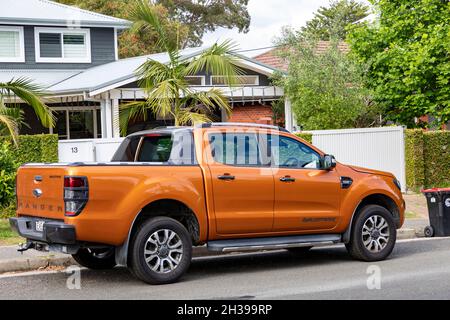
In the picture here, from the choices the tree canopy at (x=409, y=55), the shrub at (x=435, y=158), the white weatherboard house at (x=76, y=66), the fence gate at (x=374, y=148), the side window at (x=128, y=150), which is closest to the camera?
the side window at (x=128, y=150)

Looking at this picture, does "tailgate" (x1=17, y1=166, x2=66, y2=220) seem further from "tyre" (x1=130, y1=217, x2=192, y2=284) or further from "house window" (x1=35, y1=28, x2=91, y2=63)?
"house window" (x1=35, y1=28, x2=91, y2=63)

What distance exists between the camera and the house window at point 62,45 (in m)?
28.7

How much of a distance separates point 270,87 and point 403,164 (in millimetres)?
6972

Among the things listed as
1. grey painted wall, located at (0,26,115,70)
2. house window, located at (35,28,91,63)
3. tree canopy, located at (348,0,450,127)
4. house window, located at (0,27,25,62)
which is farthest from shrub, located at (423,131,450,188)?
house window, located at (0,27,25,62)

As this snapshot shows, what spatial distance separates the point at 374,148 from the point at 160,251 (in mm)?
12128

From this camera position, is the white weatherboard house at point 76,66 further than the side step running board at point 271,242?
Yes

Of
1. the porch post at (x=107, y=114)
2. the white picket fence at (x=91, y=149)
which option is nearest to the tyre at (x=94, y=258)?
the white picket fence at (x=91, y=149)

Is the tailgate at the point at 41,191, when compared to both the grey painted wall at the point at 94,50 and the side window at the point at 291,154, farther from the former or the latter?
the grey painted wall at the point at 94,50

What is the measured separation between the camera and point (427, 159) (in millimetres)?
20344

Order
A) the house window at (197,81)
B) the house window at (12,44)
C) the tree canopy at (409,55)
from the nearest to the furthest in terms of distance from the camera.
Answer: the tree canopy at (409,55) < the house window at (197,81) < the house window at (12,44)

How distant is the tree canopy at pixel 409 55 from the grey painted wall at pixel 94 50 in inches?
477

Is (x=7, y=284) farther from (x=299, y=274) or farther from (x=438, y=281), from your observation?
(x=438, y=281)

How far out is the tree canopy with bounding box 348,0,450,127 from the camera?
64.1ft

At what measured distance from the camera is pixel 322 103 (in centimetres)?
2095
